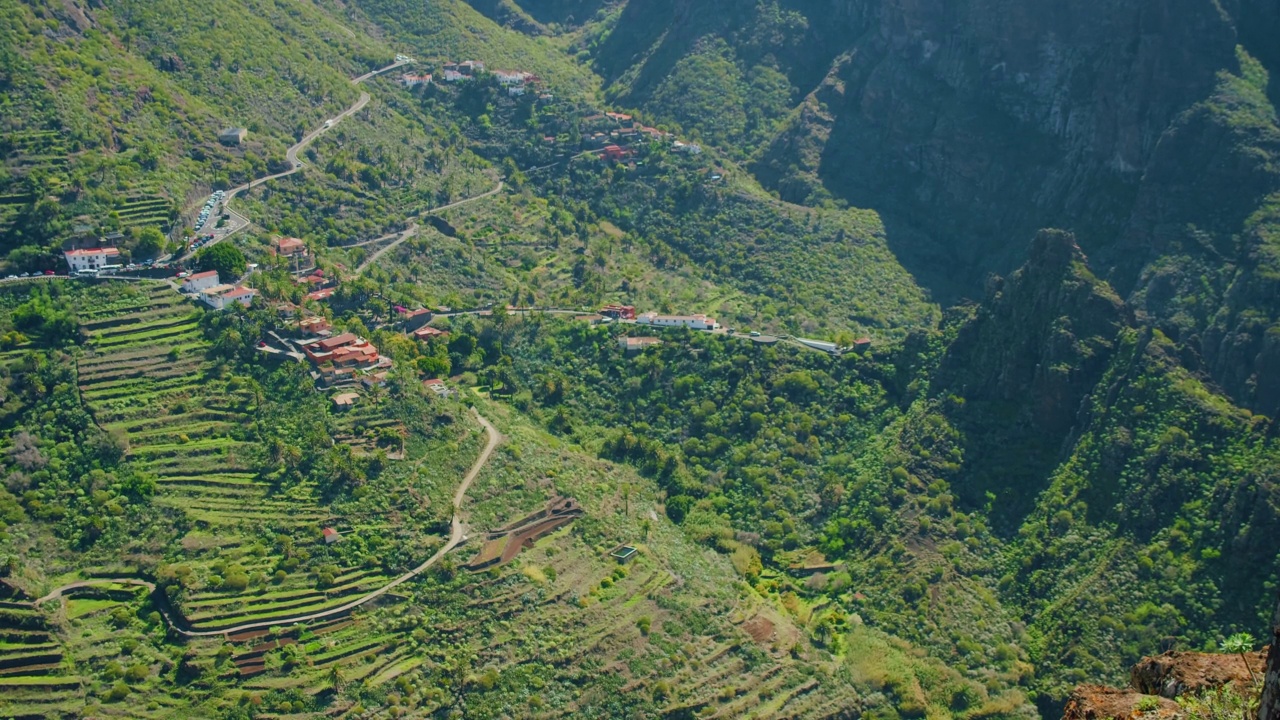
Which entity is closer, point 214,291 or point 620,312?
point 214,291

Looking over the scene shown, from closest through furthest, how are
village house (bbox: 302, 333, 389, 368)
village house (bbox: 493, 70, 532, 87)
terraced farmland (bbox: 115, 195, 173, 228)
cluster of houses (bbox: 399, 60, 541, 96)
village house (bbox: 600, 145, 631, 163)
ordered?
village house (bbox: 302, 333, 389, 368), terraced farmland (bbox: 115, 195, 173, 228), village house (bbox: 600, 145, 631, 163), cluster of houses (bbox: 399, 60, 541, 96), village house (bbox: 493, 70, 532, 87)

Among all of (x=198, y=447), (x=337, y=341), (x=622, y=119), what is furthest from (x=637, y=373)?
(x=622, y=119)

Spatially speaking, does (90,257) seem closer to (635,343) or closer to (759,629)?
(635,343)

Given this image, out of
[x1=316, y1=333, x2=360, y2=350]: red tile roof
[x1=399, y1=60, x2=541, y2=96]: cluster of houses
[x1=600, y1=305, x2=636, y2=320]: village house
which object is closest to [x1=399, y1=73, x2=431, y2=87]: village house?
[x1=399, y1=60, x2=541, y2=96]: cluster of houses

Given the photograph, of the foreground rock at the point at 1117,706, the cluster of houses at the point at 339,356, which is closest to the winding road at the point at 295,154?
the cluster of houses at the point at 339,356

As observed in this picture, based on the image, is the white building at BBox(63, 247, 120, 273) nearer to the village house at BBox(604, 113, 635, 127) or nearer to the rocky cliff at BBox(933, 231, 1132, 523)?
the rocky cliff at BBox(933, 231, 1132, 523)

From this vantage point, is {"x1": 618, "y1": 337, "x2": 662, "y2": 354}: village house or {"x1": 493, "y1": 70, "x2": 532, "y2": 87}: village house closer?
{"x1": 618, "y1": 337, "x2": 662, "y2": 354}: village house
